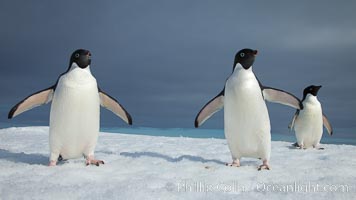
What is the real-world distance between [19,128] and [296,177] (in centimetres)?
1210

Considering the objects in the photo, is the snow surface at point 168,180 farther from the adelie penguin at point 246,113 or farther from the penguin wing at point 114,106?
the penguin wing at point 114,106

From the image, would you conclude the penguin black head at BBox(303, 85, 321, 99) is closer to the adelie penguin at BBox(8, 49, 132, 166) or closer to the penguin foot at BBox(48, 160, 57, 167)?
the adelie penguin at BBox(8, 49, 132, 166)

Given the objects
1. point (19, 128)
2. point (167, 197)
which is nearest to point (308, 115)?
point (167, 197)

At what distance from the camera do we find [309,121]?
9.91m

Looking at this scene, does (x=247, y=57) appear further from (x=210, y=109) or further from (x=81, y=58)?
(x=81, y=58)

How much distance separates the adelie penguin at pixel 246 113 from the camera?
18.3ft

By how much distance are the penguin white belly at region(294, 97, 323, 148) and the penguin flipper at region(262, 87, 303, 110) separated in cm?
382

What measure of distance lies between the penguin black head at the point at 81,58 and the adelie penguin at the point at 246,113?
218 cm

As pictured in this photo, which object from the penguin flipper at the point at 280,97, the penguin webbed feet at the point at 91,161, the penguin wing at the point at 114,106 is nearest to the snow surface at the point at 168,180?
the penguin webbed feet at the point at 91,161

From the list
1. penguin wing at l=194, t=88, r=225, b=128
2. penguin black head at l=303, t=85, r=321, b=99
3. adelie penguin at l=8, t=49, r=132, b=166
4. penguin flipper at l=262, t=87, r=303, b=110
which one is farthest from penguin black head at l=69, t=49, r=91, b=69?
penguin black head at l=303, t=85, r=321, b=99

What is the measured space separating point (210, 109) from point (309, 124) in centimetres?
464

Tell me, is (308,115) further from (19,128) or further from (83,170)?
(19,128)

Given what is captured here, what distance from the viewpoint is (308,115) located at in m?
9.89

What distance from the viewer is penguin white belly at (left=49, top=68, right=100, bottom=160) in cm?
540
